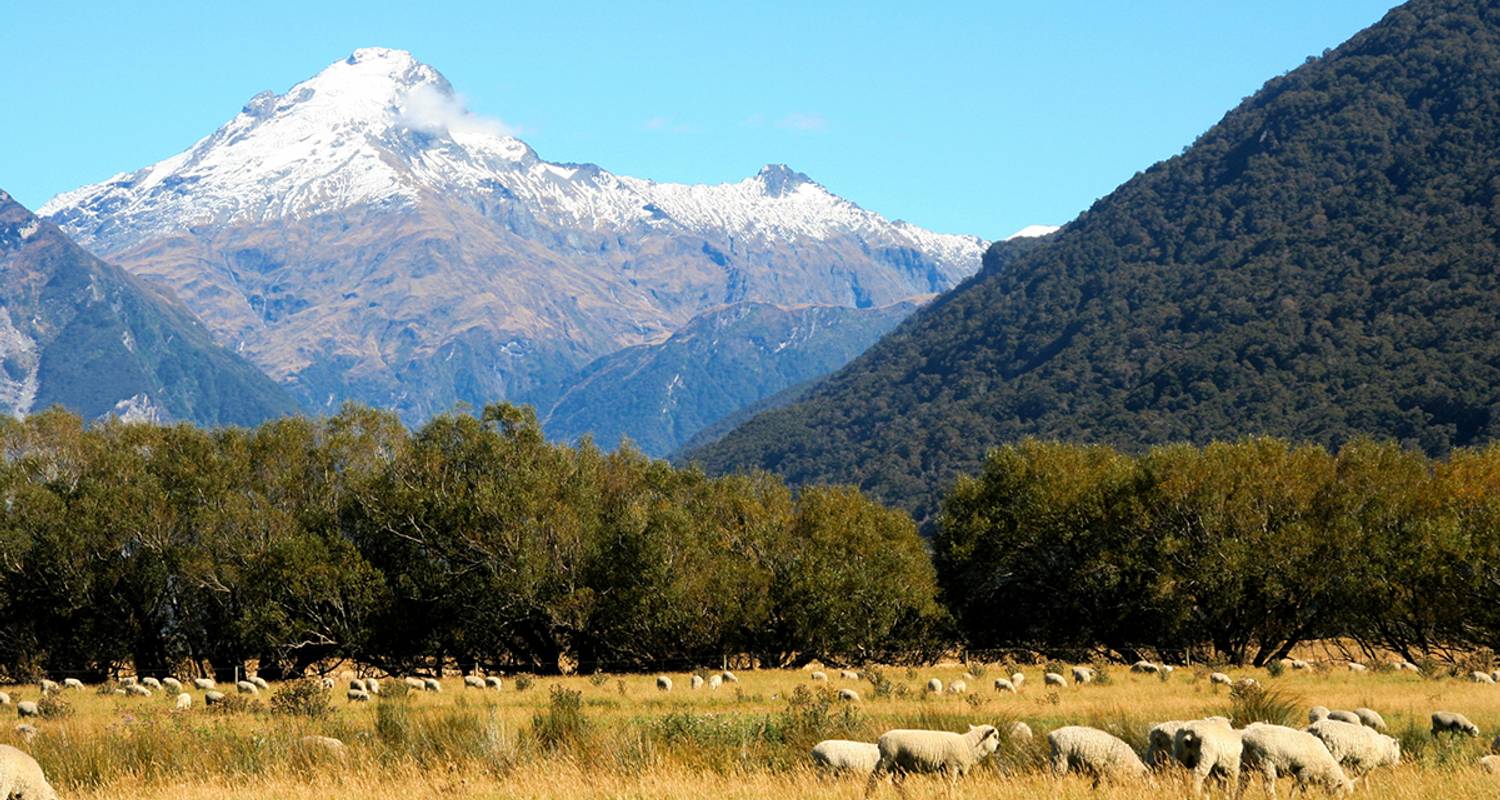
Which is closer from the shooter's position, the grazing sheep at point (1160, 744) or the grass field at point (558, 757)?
the grass field at point (558, 757)

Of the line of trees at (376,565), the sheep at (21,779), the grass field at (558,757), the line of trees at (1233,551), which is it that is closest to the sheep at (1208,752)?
the grass field at (558,757)

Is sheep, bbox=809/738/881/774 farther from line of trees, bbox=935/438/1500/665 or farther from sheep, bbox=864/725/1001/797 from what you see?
line of trees, bbox=935/438/1500/665

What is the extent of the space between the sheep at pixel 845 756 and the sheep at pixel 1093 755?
2.55m

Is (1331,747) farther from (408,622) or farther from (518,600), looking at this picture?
(408,622)

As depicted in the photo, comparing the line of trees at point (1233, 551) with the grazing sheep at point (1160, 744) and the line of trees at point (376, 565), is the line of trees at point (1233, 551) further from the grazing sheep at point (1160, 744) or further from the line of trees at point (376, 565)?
the grazing sheep at point (1160, 744)

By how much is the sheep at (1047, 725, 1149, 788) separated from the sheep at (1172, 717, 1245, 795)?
64cm

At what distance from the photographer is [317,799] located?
18.0m

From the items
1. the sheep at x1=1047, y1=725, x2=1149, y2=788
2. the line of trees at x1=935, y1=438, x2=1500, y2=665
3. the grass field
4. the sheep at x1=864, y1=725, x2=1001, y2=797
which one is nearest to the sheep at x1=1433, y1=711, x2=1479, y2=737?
the grass field

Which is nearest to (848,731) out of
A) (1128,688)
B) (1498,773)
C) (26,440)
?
(1498,773)

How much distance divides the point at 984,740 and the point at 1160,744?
2.53 metres

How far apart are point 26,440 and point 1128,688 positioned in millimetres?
46832

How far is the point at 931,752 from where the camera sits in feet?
63.0

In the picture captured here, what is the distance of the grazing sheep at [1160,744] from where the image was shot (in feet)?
59.8

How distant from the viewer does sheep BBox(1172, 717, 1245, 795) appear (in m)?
17.3
